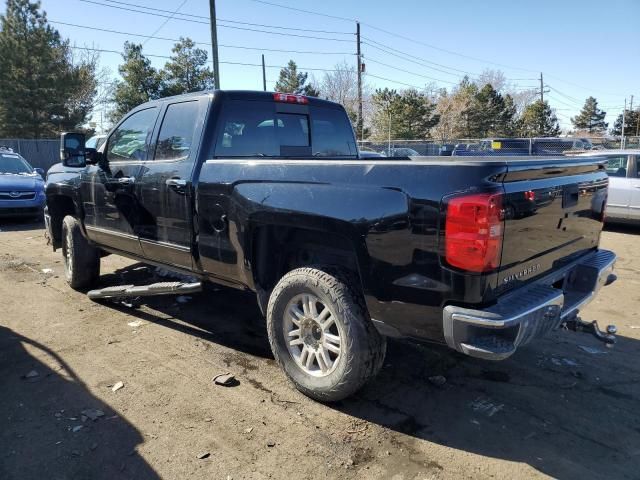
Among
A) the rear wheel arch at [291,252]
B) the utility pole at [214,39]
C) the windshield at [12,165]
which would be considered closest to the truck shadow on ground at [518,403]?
the rear wheel arch at [291,252]

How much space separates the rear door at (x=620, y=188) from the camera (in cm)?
973

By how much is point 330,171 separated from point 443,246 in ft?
2.85

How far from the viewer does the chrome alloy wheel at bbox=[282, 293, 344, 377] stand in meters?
3.19

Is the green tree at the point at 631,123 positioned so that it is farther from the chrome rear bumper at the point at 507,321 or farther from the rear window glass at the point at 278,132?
the chrome rear bumper at the point at 507,321

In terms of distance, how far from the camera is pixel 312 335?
335cm

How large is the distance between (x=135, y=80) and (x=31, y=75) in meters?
6.28

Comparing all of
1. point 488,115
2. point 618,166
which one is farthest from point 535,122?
point 618,166

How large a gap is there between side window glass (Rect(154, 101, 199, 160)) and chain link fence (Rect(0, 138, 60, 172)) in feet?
78.3

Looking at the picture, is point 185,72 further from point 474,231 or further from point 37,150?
point 474,231

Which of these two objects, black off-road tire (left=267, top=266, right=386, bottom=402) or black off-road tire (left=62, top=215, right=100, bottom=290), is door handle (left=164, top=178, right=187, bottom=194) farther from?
black off-road tire (left=62, top=215, right=100, bottom=290)

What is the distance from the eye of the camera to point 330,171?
299cm

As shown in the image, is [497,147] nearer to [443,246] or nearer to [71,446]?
[443,246]

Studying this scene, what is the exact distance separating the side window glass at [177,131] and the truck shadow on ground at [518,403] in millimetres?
1678

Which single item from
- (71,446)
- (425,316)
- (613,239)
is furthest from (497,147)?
(71,446)
